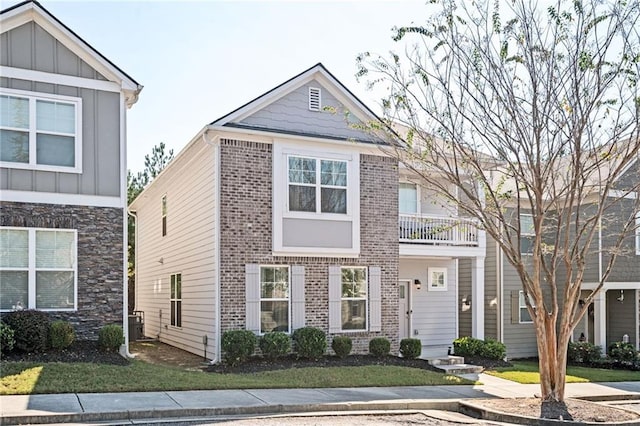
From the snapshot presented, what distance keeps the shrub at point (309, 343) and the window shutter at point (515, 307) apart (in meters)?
8.65

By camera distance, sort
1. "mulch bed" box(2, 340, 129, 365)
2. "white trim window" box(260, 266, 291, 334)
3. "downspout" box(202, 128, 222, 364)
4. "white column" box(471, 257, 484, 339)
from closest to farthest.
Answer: "mulch bed" box(2, 340, 129, 365), "downspout" box(202, 128, 222, 364), "white trim window" box(260, 266, 291, 334), "white column" box(471, 257, 484, 339)

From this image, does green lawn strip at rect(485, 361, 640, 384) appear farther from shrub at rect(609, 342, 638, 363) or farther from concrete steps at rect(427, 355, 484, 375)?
shrub at rect(609, 342, 638, 363)

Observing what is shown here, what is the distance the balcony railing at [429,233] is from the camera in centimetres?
1962

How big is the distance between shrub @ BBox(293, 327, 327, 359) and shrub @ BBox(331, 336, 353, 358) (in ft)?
1.24

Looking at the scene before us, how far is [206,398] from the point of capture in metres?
11.2

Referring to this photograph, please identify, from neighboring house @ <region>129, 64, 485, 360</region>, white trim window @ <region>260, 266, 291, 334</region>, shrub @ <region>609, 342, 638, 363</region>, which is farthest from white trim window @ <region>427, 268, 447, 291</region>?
white trim window @ <region>260, 266, 291, 334</region>

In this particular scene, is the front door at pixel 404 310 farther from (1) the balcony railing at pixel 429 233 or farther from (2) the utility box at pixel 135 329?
(2) the utility box at pixel 135 329

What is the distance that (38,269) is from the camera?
1438 centimetres

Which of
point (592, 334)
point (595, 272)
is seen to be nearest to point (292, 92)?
point (595, 272)

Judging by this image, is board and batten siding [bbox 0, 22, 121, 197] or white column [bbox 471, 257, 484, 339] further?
white column [bbox 471, 257, 484, 339]

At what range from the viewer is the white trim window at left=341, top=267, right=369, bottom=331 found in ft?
58.9

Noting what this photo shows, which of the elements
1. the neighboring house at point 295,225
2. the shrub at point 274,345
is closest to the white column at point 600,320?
the neighboring house at point 295,225

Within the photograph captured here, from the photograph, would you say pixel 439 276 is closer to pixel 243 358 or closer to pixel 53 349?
pixel 243 358

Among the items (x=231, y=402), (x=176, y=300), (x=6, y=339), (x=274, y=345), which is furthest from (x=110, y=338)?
(x=176, y=300)
